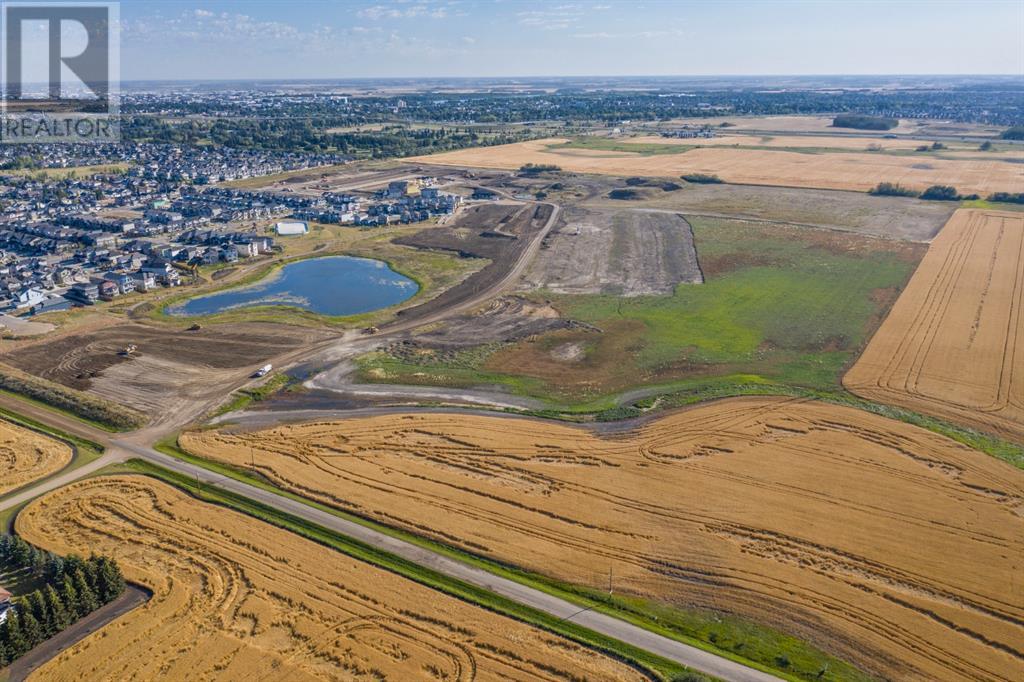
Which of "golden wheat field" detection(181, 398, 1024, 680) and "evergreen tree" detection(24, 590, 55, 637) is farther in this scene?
"golden wheat field" detection(181, 398, 1024, 680)

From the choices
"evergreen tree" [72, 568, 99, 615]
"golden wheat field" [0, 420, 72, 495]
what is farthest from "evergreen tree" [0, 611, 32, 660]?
Result: "golden wheat field" [0, 420, 72, 495]

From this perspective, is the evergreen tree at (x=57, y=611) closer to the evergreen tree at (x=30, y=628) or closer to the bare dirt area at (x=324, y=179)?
the evergreen tree at (x=30, y=628)

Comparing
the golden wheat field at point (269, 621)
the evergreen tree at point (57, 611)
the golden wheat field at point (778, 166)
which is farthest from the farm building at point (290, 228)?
the evergreen tree at point (57, 611)

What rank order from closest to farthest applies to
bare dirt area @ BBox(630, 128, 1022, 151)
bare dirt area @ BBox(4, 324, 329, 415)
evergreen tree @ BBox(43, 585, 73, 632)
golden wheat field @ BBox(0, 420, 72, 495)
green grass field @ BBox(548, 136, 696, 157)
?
1. evergreen tree @ BBox(43, 585, 73, 632)
2. golden wheat field @ BBox(0, 420, 72, 495)
3. bare dirt area @ BBox(4, 324, 329, 415)
4. bare dirt area @ BBox(630, 128, 1022, 151)
5. green grass field @ BBox(548, 136, 696, 157)

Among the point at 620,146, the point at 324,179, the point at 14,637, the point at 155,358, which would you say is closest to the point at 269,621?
the point at 14,637

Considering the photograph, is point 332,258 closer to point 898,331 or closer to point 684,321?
point 684,321

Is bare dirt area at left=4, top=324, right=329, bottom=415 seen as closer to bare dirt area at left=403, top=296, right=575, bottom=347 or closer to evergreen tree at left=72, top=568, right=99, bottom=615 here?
bare dirt area at left=403, top=296, right=575, bottom=347
